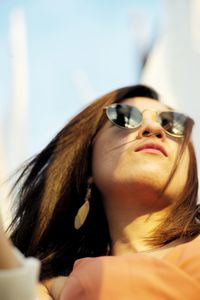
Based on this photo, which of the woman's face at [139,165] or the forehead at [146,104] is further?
the forehead at [146,104]

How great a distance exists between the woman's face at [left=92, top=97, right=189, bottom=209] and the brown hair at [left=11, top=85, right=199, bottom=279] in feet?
0.35

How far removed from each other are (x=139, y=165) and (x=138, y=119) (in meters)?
0.18

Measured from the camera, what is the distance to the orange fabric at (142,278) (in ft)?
3.40

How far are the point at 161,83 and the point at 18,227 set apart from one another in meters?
1.78

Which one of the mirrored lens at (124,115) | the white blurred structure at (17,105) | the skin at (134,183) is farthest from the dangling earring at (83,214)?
the white blurred structure at (17,105)

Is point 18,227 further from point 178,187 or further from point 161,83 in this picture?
point 161,83

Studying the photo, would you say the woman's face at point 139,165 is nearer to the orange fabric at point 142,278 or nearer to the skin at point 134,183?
the skin at point 134,183

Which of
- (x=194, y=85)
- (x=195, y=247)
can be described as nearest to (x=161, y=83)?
(x=194, y=85)

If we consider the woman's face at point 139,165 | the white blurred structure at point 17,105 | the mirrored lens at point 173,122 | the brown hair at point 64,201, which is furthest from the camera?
the white blurred structure at point 17,105

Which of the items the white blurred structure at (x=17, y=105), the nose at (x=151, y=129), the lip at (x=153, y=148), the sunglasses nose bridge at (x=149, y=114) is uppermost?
the sunglasses nose bridge at (x=149, y=114)

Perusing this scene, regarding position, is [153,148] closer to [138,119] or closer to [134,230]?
[138,119]

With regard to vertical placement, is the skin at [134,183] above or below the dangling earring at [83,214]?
above

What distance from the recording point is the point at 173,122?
1561 mm

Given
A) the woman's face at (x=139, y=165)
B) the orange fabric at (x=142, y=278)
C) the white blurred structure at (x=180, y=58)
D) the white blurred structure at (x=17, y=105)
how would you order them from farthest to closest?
the white blurred structure at (x=17, y=105)
the white blurred structure at (x=180, y=58)
the woman's face at (x=139, y=165)
the orange fabric at (x=142, y=278)
